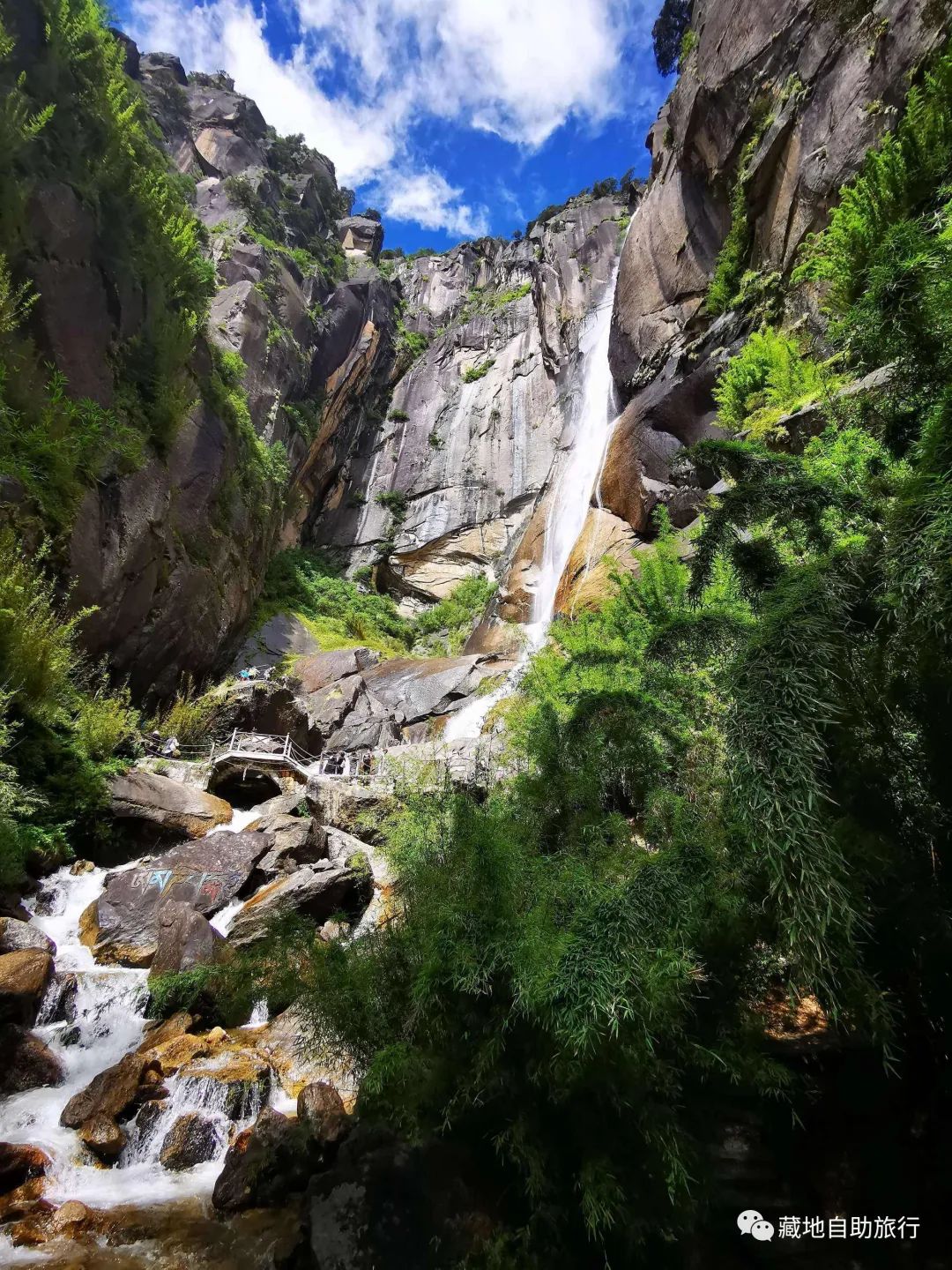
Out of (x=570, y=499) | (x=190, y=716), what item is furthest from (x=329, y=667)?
(x=570, y=499)

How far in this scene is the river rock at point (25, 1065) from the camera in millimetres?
5645

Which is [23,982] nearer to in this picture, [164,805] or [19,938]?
[19,938]

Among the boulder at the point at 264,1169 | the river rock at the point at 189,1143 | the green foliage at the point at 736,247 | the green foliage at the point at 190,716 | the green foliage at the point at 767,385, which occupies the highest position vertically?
the green foliage at the point at 736,247

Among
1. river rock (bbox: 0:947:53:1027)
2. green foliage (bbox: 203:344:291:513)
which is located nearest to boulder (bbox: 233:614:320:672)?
green foliage (bbox: 203:344:291:513)

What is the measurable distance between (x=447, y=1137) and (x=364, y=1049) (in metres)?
0.89

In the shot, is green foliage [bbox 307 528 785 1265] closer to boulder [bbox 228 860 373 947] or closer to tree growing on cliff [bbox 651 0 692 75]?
boulder [bbox 228 860 373 947]

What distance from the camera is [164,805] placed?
35.2ft

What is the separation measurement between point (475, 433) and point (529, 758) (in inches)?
1033

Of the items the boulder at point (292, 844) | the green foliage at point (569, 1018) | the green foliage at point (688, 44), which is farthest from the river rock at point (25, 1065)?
the green foliage at point (688, 44)

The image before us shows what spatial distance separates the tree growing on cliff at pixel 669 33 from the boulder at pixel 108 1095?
32.8 meters

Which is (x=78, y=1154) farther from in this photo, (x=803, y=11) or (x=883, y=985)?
(x=803, y=11)

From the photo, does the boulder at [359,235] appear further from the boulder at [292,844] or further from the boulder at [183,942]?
the boulder at [183,942]

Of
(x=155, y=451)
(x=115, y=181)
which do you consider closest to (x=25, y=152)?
(x=115, y=181)

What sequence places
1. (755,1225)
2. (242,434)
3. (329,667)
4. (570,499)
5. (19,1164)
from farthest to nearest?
(570,499) → (329,667) → (242,434) → (19,1164) → (755,1225)
